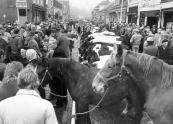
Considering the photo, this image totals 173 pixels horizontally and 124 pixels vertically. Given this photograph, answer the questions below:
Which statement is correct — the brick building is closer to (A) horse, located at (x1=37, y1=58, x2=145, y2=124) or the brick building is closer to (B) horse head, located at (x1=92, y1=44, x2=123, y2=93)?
(A) horse, located at (x1=37, y1=58, x2=145, y2=124)

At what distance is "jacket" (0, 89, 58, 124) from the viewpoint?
5.53 feet

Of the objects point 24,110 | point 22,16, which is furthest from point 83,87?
point 22,16

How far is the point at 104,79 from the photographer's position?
9.14 feet

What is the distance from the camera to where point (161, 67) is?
8.66 ft

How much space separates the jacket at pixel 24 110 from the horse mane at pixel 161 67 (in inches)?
65.0

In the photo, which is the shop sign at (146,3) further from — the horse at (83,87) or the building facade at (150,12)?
the horse at (83,87)

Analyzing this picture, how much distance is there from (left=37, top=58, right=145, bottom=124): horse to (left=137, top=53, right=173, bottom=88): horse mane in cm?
92

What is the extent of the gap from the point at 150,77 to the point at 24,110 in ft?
6.33

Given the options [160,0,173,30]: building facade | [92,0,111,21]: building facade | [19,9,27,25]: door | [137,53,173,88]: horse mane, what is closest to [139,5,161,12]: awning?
[160,0,173,30]: building facade

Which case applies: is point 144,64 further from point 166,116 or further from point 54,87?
point 54,87

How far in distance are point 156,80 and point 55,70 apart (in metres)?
2.08

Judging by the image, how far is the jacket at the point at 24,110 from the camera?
1687 mm

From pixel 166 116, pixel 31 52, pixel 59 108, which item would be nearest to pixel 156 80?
pixel 166 116

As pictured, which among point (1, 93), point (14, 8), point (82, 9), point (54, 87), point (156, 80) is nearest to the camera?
point (1, 93)
